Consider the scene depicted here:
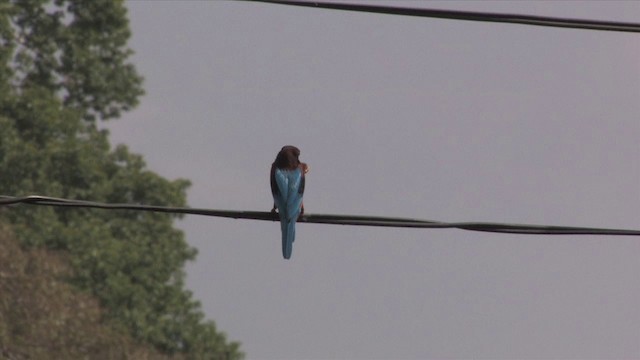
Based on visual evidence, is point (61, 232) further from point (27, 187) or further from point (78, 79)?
point (78, 79)

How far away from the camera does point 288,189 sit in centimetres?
1544

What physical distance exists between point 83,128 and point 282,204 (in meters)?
38.0

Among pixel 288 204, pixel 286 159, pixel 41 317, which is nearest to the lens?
pixel 288 204

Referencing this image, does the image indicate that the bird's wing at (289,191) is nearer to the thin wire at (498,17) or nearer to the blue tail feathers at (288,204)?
the blue tail feathers at (288,204)

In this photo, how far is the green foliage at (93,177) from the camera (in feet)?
160

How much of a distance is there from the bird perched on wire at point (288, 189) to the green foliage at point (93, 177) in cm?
3090

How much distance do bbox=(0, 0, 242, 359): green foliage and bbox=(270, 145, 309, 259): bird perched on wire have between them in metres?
30.9

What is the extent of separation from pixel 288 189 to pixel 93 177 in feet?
118

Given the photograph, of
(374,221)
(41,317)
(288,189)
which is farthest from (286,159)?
(41,317)

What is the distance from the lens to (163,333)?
165ft

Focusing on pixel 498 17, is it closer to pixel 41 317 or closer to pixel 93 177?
pixel 41 317

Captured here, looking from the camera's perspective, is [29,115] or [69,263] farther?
[29,115]

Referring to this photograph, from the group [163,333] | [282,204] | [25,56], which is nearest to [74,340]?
[163,333]

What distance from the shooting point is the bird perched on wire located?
48.5 ft
